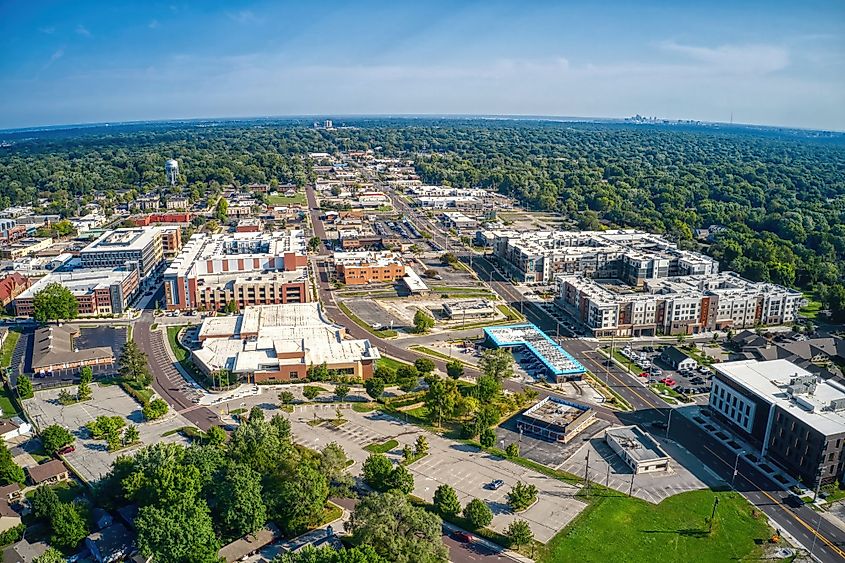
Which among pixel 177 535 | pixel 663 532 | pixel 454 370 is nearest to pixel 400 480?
pixel 177 535

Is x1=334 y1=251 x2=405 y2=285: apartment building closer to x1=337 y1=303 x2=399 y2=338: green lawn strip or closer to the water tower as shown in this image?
x1=337 y1=303 x2=399 y2=338: green lawn strip

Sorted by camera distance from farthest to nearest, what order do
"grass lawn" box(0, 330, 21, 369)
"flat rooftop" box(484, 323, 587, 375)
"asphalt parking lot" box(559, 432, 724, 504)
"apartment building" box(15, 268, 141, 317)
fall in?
1. "apartment building" box(15, 268, 141, 317)
2. "grass lawn" box(0, 330, 21, 369)
3. "flat rooftop" box(484, 323, 587, 375)
4. "asphalt parking lot" box(559, 432, 724, 504)

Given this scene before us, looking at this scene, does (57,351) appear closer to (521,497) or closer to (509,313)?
(521,497)

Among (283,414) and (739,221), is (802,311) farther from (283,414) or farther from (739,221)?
(283,414)

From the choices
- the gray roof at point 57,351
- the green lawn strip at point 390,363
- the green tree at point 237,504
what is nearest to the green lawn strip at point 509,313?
the green lawn strip at point 390,363

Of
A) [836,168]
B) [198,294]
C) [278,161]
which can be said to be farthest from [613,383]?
[836,168]

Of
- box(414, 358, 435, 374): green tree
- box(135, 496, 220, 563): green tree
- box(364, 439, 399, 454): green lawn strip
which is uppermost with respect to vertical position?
box(135, 496, 220, 563): green tree

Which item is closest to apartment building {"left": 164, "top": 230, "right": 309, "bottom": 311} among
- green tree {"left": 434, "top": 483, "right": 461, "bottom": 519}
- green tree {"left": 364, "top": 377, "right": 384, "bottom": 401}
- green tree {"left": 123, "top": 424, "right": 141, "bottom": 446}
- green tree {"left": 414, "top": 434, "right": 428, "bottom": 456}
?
green tree {"left": 364, "top": 377, "right": 384, "bottom": 401}
